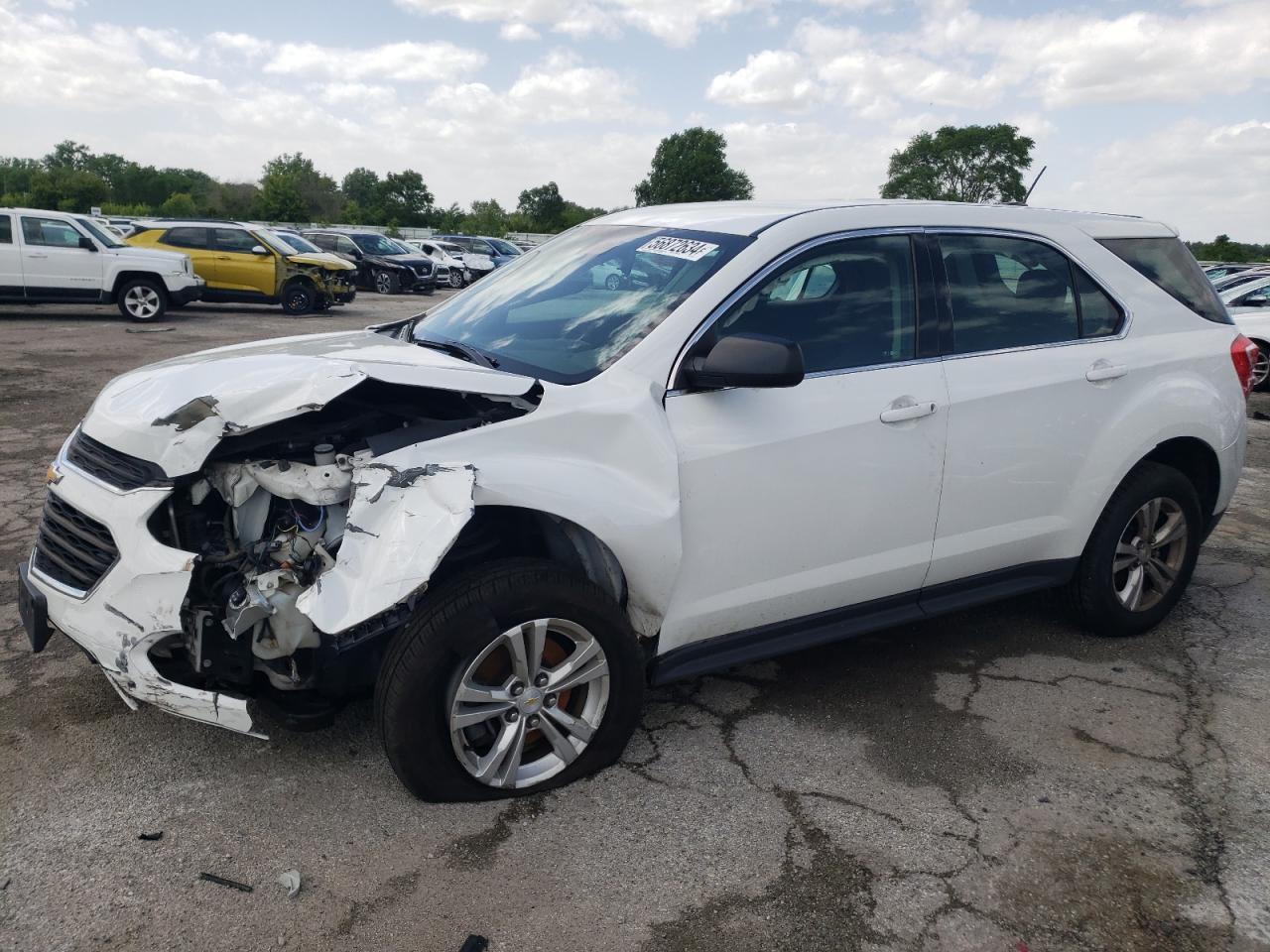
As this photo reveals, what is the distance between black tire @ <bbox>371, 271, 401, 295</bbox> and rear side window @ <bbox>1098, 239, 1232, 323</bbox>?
2202 cm

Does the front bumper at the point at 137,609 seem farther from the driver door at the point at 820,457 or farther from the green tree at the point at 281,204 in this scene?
the green tree at the point at 281,204

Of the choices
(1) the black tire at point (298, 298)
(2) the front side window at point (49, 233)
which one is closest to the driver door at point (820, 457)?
(2) the front side window at point (49, 233)

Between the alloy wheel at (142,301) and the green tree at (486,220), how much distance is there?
6794cm

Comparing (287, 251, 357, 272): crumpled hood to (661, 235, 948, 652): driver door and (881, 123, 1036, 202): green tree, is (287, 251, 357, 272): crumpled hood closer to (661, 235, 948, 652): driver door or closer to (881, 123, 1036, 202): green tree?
(661, 235, 948, 652): driver door

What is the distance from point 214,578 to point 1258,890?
298cm

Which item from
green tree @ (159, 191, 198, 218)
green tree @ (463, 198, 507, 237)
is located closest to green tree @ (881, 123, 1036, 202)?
green tree @ (463, 198, 507, 237)

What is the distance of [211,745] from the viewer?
124 inches

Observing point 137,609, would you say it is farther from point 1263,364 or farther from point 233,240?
Answer: point 233,240

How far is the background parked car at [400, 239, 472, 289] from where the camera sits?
87.7 ft

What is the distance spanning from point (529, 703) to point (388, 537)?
64 centimetres

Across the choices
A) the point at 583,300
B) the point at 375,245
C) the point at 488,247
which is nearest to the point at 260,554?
the point at 583,300

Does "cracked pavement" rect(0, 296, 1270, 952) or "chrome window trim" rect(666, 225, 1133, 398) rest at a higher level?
"chrome window trim" rect(666, 225, 1133, 398)

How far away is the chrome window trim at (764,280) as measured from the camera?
299 cm

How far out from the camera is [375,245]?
2505cm
